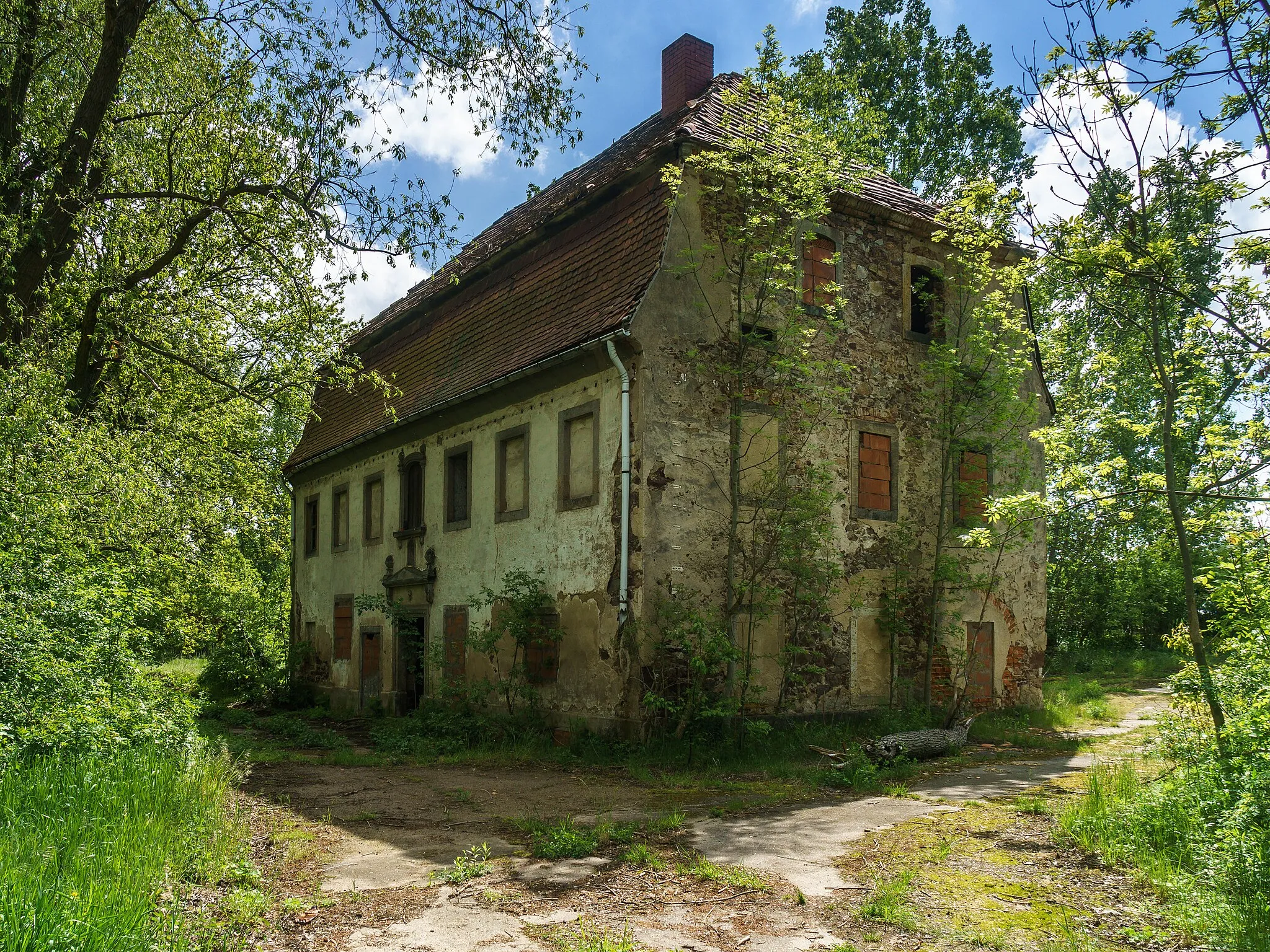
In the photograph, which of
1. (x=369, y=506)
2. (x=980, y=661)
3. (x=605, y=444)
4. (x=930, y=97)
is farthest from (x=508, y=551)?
(x=930, y=97)

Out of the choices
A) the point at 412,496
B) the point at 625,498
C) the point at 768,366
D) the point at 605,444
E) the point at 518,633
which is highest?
the point at 768,366

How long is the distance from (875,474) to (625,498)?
14.9 feet

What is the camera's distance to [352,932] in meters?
5.53

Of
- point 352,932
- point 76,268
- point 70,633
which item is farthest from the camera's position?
point 76,268

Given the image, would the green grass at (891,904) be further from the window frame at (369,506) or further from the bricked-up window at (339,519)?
the bricked-up window at (339,519)

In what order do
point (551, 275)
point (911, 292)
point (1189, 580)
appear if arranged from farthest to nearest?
1. point (911, 292)
2. point (551, 275)
3. point (1189, 580)

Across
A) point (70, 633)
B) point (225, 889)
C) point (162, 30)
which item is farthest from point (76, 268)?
point (225, 889)

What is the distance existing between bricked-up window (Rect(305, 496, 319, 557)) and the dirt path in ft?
45.6

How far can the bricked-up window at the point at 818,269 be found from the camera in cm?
1484

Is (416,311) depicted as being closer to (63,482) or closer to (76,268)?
(76,268)

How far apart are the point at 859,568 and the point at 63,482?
34.6 feet

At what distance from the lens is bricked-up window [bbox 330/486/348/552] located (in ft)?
71.2

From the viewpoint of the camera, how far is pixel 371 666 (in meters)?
19.9

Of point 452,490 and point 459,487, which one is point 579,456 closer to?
point 459,487
